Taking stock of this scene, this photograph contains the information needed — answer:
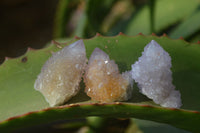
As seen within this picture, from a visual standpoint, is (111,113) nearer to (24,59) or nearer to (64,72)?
(64,72)

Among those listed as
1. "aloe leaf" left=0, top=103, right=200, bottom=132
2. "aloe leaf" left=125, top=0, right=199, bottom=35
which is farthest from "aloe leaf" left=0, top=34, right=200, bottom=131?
"aloe leaf" left=125, top=0, right=199, bottom=35

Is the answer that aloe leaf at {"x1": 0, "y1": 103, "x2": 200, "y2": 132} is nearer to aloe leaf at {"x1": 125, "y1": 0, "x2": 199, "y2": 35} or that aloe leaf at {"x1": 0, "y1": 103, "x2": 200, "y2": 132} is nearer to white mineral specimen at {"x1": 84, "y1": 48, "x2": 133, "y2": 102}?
white mineral specimen at {"x1": 84, "y1": 48, "x2": 133, "y2": 102}

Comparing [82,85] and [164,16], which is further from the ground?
[164,16]

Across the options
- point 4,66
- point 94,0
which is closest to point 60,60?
point 4,66

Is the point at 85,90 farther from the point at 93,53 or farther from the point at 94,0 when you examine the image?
the point at 94,0

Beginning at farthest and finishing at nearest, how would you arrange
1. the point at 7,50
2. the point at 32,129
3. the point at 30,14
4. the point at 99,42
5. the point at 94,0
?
the point at 30,14 → the point at 7,50 → the point at 32,129 → the point at 94,0 → the point at 99,42

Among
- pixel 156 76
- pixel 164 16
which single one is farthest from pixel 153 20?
pixel 156 76
